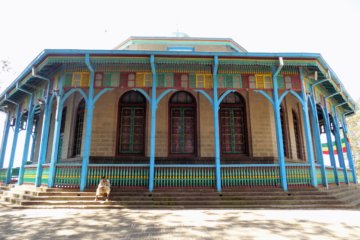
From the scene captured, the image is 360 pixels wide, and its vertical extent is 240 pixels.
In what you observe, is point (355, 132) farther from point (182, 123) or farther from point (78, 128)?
point (78, 128)

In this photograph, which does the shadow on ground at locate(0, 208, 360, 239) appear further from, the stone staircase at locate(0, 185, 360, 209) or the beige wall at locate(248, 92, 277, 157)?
the beige wall at locate(248, 92, 277, 157)

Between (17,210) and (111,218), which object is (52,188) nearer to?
(17,210)

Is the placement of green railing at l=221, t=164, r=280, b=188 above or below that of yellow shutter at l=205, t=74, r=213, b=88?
below

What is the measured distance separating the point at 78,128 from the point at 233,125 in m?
6.45

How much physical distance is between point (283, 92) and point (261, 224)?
517 cm

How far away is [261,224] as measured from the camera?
5.07m

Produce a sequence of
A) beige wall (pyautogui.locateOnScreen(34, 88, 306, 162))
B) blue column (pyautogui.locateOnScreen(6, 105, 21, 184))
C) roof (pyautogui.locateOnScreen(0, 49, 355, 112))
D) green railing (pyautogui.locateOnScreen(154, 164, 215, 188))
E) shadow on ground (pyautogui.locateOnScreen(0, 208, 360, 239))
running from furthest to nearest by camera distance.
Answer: blue column (pyautogui.locateOnScreen(6, 105, 21, 184)) < beige wall (pyautogui.locateOnScreen(34, 88, 306, 162)) < roof (pyautogui.locateOnScreen(0, 49, 355, 112)) < green railing (pyautogui.locateOnScreen(154, 164, 215, 188)) < shadow on ground (pyautogui.locateOnScreen(0, 208, 360, 239))

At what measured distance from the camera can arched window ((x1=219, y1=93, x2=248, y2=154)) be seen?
10.0 metres

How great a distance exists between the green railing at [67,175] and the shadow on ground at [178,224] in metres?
1.26

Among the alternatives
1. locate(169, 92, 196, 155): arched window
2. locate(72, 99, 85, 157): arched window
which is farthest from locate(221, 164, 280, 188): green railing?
locate(72, 99, 85, 157): arched window

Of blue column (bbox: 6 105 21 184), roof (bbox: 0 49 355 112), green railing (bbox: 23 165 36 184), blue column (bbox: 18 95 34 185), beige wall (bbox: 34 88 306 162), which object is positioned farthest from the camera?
blue column (bbox: 6 105 21 184)

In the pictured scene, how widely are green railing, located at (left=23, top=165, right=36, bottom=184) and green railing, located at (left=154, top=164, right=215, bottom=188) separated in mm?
4424

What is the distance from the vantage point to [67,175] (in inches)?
314

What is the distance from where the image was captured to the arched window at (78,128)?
33.7 feet
